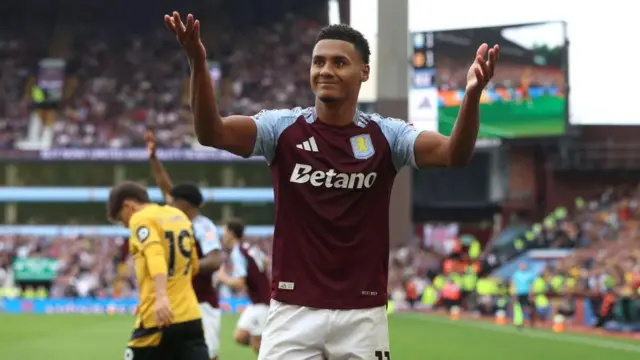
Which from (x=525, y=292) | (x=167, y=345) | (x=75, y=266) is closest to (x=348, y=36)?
(x=167, y=345)

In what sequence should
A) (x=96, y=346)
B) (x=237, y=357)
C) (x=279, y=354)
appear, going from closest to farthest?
(x=279, y=354)
(x=237, y=357)
(x=96, y=346)

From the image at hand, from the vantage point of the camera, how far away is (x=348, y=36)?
4355 millimetres

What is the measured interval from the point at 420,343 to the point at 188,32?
15.8 metres

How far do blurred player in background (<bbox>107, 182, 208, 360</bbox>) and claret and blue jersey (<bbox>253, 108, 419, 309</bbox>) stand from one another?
2142 mm

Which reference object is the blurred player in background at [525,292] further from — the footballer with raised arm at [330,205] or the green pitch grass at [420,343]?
the footballer with raised arm at [330,205]

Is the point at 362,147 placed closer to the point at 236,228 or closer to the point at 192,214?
the point at 192,214

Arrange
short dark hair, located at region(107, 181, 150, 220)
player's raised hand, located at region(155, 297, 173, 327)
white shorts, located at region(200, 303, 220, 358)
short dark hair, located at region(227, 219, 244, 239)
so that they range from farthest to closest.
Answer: short dark hair, located at region(227, 219, 244, 239) < white shorts, located at region(200, 303, 220, 358) < short dark hair, located at region(107, 181, 150, 220) < player's raised hand, located at region(155, 297, 173, 327)

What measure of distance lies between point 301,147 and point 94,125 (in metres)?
38.1

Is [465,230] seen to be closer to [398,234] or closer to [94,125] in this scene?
[398,234]

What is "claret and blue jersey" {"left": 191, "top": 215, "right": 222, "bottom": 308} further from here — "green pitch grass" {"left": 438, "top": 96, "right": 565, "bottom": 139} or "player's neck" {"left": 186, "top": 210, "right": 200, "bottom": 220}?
"green pitch grass" {"left": 438, "top": 96, "right": 565, "bottom": 139}

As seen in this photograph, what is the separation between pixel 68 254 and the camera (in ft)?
124

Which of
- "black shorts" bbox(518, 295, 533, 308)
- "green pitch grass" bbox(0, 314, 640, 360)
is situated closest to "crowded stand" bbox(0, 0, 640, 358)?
"black shorts" bbox(518, 295, 533, 308)

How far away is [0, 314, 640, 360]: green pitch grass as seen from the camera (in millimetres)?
16406

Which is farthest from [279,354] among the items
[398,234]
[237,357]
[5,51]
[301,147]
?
[5,51]
